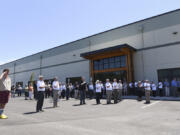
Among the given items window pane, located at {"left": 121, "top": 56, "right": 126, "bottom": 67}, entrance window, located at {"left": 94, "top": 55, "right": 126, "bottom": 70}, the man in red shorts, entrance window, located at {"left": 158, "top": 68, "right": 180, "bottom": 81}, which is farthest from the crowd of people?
entrance window, located at {"left": 94, "top": 55, "right": 126, "bottom": 70}

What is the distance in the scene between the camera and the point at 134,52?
1883cm

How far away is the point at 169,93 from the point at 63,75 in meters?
16.8

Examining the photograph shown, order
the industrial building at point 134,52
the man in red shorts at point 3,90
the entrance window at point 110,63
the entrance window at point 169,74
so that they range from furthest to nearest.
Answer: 1. the entrance window at point 110,63
2. the industrial building at point 134,52
3. the entrance window at point 169,74
4. the man in red shorts at point 3,90

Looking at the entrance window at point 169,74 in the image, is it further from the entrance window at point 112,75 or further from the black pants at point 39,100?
the black pants at point 39,100

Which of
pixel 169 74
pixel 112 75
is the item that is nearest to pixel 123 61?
pixel 112 75

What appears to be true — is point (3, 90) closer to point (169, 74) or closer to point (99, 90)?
point (99, 90)

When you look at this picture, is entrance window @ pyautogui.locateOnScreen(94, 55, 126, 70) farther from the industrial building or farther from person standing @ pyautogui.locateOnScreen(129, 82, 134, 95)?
person standing @ pyautogui.locateOnScreen(129, 82, 134, 95)

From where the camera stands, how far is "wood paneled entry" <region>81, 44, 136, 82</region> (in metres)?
17.9

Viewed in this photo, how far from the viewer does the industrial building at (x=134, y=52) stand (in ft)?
54.0

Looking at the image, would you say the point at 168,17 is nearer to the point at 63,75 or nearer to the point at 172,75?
the point at 172,75

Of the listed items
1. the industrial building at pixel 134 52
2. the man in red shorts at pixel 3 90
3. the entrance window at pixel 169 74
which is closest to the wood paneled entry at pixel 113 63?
the industrial building at pixel 134 52

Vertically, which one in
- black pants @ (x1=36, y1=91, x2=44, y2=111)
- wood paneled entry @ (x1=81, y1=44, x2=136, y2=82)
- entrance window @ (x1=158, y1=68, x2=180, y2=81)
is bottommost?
black pants @ (x1=36, y1=91, x2=44, y2=111)

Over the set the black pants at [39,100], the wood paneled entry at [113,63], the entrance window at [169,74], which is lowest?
the black pants at [39,100]

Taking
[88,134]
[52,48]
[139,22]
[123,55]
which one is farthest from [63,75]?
[88,134]
